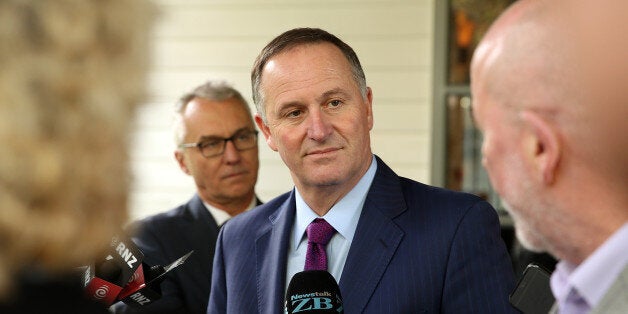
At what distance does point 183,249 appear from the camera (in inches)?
164

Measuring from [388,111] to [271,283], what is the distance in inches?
162

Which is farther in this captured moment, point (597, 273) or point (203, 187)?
point (203, 187)

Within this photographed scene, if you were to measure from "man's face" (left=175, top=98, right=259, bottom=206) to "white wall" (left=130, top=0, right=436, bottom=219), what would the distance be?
6.52 ft

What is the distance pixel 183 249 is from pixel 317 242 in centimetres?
131

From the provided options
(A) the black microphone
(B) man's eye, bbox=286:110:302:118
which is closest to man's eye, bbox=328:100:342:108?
(B) man's eye, bbox=286:110:302:118

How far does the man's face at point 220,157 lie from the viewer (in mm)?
4574

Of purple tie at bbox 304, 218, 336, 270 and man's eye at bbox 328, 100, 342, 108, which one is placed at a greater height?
man's eye at bbox 328, 100, 342, 108

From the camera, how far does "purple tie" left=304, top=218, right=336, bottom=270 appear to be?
9.65ft

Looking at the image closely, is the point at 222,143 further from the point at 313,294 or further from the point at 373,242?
the point at 313,294

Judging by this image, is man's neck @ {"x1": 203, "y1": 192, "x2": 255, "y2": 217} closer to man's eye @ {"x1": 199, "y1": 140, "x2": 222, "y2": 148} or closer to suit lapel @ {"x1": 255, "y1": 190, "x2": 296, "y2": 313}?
man's eye @ {"x1": 199, "y1": 140, "x2": 222, "y2": 148}

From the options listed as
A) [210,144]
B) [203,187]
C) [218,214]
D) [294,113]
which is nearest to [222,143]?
[210,144]

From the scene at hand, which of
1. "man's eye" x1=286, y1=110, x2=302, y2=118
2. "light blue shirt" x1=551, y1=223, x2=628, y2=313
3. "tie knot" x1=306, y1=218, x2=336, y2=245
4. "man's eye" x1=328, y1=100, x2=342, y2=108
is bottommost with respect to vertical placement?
"tie knot" x1=306, y1=218, x2=336, y2=245

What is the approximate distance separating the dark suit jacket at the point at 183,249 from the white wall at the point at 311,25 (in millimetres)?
2460

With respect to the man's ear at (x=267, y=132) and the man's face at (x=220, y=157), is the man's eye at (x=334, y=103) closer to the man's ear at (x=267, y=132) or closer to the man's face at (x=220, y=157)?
the man's ear at (x=267, y=132)
